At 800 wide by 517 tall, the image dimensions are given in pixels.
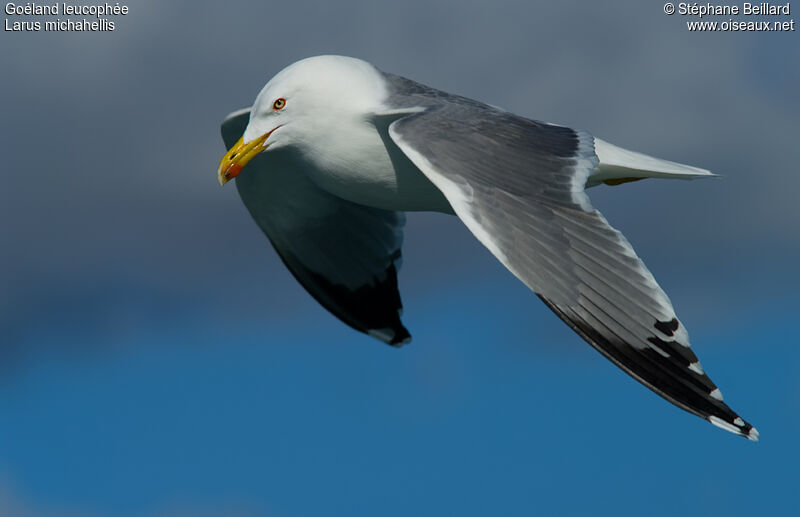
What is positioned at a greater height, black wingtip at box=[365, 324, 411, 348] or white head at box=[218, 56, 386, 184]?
white head at box=[218, 56, 386, 184]

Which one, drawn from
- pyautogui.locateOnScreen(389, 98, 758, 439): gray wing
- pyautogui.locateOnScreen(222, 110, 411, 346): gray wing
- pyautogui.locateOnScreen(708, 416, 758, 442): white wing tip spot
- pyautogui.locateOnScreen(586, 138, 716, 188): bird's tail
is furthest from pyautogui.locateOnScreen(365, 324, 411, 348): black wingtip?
pyautogui.locateOnScreen(708, 416, 758, 442): white wing tip spot

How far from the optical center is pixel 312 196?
404 inches

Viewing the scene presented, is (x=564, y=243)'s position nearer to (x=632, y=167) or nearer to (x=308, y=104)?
(x=632, y=167)

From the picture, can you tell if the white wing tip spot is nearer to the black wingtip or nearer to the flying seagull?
the flying seagull

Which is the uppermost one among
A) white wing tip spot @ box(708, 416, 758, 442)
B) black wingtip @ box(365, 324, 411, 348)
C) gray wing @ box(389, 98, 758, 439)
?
gray wing @ box(389, 98, 758, 439)

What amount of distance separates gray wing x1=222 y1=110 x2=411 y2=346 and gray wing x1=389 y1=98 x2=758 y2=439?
2.75 m

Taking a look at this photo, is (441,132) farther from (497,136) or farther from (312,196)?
(312,196)

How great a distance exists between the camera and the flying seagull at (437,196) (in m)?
6.82

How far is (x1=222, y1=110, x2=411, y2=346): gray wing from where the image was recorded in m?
10.5

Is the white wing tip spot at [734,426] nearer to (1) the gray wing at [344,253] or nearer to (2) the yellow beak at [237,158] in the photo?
(2) the yellow beak at [237,158]

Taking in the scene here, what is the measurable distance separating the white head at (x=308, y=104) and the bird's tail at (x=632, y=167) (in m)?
1.64

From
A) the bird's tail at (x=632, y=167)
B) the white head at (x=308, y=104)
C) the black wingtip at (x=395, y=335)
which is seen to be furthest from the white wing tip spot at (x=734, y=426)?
the black wingtip at (x=395, y=335)

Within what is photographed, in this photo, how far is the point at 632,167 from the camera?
8.84m

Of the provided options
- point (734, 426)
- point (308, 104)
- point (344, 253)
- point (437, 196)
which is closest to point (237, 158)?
point (308, 104)
